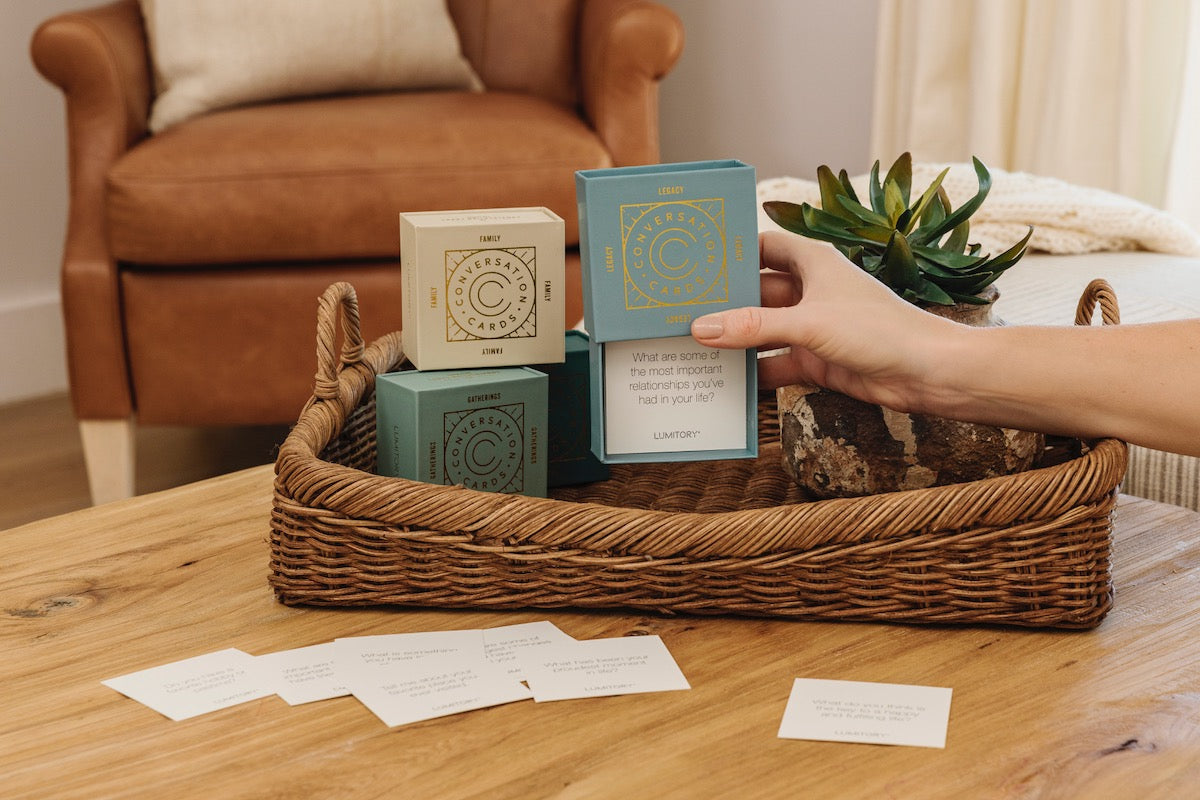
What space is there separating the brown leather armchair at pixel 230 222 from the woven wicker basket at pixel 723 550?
114 centimetres

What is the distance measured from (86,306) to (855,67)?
186 cm

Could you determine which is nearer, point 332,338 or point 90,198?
point 332,338

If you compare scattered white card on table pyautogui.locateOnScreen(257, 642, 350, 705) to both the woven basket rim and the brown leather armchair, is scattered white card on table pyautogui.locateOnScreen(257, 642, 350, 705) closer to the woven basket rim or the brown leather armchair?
the woven basket rim

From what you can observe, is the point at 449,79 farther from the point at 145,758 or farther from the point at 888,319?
the point at 145,758

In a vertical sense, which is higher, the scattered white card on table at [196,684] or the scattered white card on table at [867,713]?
the scattered white card on table at [867,713]

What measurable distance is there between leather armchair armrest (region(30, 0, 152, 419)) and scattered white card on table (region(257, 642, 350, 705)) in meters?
1.32


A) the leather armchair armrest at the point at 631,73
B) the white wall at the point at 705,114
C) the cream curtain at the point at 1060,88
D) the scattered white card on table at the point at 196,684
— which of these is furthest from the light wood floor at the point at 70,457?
the cream curtain at the point at 1060,88

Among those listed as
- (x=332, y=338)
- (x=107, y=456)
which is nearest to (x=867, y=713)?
(x=332, y=338)

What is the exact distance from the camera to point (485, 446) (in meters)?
0.84

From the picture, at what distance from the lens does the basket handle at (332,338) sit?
0.85m

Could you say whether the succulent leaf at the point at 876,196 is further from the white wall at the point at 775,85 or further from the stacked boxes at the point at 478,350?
the white wall at the point at 775,85

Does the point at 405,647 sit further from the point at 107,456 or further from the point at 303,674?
the point at 107,456

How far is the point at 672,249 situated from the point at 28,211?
8.16 feet

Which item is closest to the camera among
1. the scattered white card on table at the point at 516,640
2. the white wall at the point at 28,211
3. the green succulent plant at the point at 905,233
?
the scattered white card on table at the point at 516,640
